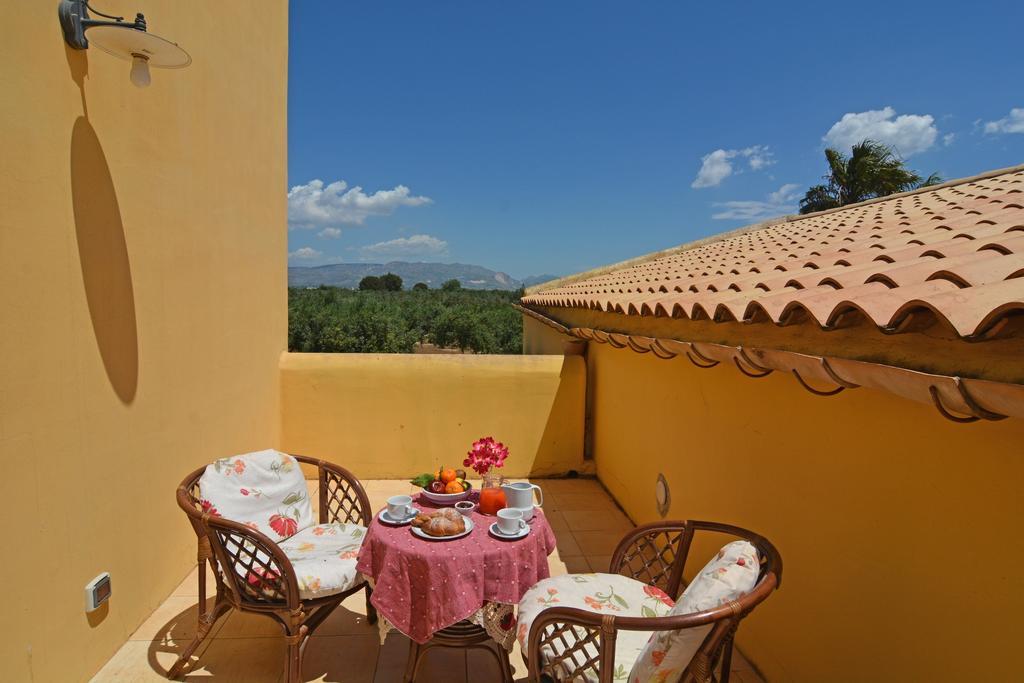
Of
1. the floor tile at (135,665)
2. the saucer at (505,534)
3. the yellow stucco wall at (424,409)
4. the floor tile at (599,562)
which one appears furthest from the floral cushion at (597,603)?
the yellow stucco wall at (424,409)

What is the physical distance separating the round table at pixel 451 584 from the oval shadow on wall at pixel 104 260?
1.90m

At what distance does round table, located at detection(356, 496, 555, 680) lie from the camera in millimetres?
2715

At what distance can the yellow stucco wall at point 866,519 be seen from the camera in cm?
178

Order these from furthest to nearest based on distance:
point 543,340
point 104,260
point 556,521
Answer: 1. point 543,340
2. point 556,521
3. point 104,260

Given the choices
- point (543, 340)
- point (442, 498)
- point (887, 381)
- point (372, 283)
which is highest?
point (372, 283)

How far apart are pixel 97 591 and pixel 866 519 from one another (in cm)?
399

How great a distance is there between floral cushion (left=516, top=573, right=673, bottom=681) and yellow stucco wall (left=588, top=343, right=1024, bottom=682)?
0.76m

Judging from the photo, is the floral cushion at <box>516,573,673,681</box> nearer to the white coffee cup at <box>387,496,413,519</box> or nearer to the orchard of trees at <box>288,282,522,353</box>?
the white coffee cup at <box>387,496,413,519</box>

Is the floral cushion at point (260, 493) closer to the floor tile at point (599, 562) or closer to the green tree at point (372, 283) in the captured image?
the floor tile at point (599, 562)

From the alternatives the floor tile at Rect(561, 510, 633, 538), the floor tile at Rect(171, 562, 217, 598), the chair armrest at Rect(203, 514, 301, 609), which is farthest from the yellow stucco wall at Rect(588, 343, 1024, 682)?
the floor tile at Rect(171, 562, 217, 598)

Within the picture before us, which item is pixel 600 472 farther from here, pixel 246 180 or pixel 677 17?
pixel 677 17

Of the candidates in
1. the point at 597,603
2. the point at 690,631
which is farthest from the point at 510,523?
the point at 690,631

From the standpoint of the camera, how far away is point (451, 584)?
271 cm

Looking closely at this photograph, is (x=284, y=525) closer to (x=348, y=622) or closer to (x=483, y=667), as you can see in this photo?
(x=348, y=622)
